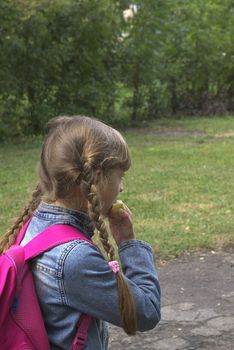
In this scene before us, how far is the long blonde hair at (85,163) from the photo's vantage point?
1.85m

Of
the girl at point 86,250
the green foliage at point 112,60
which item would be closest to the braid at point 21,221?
the girl at point 86,250

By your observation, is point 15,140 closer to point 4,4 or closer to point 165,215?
point 4,4

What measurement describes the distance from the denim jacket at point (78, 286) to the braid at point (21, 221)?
71mm

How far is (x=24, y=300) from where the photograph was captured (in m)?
1.82

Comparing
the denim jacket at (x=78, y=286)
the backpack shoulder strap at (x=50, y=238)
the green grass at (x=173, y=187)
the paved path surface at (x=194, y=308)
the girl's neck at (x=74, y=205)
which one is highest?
the girl's neck at (x=74, y=205)

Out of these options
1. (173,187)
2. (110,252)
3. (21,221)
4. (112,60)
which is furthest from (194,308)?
(112,60)

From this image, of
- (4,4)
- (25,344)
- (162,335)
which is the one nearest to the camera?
(25,344)

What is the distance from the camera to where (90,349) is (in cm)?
189

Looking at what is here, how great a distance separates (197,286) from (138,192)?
328 cm

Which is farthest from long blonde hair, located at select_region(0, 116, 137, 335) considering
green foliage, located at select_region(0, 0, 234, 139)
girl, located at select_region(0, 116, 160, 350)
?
green foliage, located at select_region(0, 0, 234, 139)

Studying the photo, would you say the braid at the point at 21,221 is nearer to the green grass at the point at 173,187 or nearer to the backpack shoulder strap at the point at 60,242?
the backpack shoulder strap at the point at 60,242

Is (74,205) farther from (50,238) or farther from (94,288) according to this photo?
(94,288)

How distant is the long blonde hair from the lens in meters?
1.85

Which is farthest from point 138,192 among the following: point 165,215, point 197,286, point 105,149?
point 105,149
